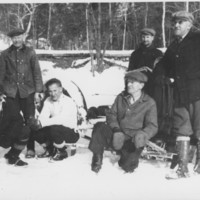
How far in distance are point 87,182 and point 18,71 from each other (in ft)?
4.21

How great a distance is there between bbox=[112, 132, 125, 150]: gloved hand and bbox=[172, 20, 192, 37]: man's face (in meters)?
0.91

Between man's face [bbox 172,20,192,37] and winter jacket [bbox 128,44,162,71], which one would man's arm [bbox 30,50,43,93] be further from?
man's face [bbox 172,20,192,37]

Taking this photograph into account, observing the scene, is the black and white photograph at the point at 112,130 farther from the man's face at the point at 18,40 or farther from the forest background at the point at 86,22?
the forest background at the point at 86,22

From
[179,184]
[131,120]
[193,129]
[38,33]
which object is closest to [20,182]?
[131,120]

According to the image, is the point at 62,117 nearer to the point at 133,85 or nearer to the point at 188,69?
the point at 133,85

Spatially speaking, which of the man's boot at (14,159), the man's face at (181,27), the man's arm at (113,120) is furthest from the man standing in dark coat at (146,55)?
the man's boot at (14,159)

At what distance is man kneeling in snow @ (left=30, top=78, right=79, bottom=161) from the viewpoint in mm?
3330

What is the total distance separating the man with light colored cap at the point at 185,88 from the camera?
2.88 m

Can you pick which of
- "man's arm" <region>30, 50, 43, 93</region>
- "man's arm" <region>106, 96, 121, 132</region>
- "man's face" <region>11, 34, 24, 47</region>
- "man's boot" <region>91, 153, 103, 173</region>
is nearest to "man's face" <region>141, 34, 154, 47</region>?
"man's arm" <region>106, 96, 121, 132</region>

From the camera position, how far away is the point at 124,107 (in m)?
3.12

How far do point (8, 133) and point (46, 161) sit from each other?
43cm

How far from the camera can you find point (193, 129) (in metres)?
2.91

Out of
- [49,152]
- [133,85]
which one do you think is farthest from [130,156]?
[49,152]

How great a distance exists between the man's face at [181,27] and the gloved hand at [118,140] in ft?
2.99
